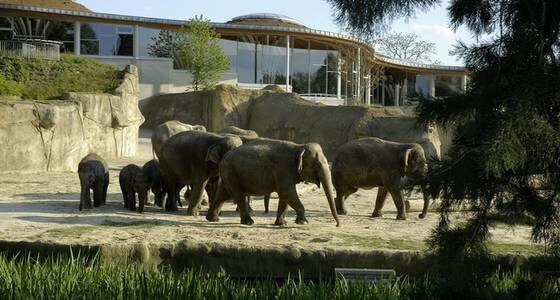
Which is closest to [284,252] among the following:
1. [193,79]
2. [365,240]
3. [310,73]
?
[365,240]

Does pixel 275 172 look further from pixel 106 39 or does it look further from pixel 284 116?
pixel 106 39

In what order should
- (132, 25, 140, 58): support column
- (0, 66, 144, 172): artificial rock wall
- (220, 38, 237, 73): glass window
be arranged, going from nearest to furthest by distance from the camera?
(0, 66, 144, 172): artificial rock wall < (132, 25, 140, 58): support column < (220, 38, 237, 73): glass window

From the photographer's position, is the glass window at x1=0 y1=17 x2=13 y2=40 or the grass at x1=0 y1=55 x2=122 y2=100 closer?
the grass at x1=0 y1=55 x2=122 y2=100

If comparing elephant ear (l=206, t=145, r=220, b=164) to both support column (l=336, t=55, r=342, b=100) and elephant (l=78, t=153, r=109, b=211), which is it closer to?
elephant (l=78, t=153, r=109, b=211)

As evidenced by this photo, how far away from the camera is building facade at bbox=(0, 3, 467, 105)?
45.2 m

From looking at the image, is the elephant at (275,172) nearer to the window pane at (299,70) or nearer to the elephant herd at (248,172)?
the elephant herd at (248,172)

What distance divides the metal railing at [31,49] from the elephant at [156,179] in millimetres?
Result: 15458

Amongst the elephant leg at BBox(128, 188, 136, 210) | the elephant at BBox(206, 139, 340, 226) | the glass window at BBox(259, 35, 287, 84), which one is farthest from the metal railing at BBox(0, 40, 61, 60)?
the elephant at BBox(206, 139, 340, 226)

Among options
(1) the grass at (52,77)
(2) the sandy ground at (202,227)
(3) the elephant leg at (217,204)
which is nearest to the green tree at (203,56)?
(1) the grass at (52,77)

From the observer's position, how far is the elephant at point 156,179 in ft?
53.1

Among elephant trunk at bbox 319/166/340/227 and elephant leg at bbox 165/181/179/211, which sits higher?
elephant trunk at bbox 319/166/340/227

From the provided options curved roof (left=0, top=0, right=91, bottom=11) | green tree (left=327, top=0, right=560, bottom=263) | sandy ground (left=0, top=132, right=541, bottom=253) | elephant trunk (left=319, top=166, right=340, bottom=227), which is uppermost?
curved roof (left=0, top=0, right=91, bottom=11)

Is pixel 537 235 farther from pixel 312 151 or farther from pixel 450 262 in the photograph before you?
pixel 312 151

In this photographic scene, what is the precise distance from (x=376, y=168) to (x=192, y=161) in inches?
133
